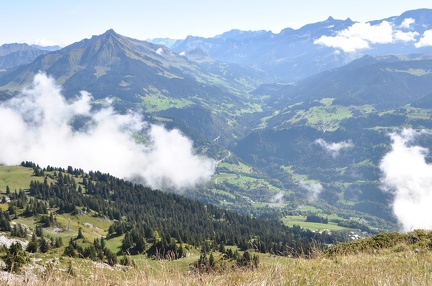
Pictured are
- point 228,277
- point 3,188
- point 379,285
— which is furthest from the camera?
point 3,188

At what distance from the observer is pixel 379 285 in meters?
6.11

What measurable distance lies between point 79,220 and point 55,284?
11585 cm

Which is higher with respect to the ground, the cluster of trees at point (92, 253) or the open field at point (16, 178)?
the open field at point (16, 178)

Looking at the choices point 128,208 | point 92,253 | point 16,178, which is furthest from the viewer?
point 16,178

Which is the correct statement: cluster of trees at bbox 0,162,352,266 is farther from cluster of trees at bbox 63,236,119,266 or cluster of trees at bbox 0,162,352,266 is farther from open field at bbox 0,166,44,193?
cluster of trees at bbox 63,236,119,266

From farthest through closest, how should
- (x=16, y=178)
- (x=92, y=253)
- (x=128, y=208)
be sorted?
(x=16, y=178) < (x=128, y=208) < (x=92, y=253)

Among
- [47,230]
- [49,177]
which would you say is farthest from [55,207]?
[49,177]

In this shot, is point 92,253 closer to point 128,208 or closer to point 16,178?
point 128,208

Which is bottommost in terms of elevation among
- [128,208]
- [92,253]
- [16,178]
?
[92,253]

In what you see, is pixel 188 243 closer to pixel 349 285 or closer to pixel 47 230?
pixel 47 230

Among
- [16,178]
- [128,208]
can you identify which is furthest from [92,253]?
[16,178]

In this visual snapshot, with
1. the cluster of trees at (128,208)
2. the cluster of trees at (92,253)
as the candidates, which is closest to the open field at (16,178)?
the cluster of trees at (128,208)

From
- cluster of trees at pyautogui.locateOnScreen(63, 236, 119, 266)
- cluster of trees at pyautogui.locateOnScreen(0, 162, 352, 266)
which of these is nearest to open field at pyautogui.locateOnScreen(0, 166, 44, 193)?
cluster of trees at pyautogui.locateOnScreen(0, 162, 352, 266)

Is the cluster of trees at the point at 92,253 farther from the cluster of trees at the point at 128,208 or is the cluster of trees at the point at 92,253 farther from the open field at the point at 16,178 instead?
the open field at the point at 16,178
